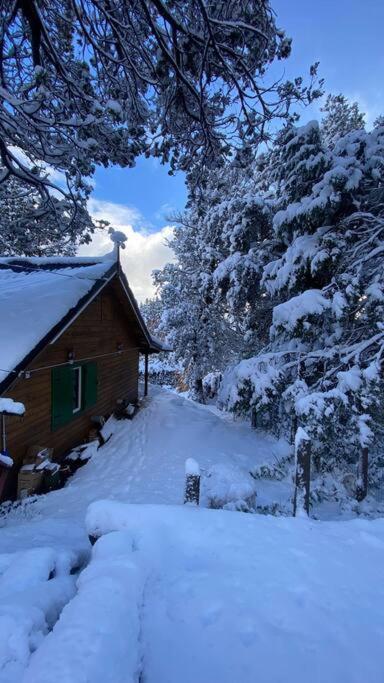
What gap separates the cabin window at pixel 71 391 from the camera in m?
7.15

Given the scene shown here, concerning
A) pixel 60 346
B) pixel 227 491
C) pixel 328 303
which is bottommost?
pixel 227 491

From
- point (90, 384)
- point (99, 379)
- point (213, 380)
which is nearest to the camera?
point (90, 384)

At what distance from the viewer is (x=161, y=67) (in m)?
3.66

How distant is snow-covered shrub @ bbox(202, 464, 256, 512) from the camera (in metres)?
4.17

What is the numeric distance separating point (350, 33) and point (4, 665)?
24.3 feet

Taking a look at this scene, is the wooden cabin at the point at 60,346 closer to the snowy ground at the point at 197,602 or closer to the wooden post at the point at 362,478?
the snowy ground at the point at 197,602

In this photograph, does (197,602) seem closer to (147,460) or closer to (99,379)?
(147,460)

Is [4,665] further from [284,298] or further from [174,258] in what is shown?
[174,258]

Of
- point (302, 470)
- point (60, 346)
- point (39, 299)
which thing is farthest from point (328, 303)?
point (39, 299)

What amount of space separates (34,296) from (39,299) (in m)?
0.32

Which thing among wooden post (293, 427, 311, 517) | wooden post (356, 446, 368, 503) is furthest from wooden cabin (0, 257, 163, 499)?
wooden post (356, 446, 368, 503)

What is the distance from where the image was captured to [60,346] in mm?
7320

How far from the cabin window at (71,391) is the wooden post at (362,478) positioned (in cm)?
619

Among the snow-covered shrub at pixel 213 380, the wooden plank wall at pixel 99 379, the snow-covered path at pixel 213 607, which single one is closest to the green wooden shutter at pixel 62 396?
the wooden plank wall at pixel 99 379
